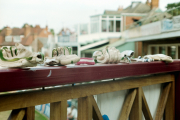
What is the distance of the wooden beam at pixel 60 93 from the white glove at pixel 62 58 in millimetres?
87

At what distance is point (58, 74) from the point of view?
1.79ft

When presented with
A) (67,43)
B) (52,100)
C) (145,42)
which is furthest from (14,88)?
(67,43)

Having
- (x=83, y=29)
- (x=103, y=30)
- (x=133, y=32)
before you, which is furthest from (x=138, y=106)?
(x=83, y=29)

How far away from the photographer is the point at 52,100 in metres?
0.58

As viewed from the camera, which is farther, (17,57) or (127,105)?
(127,105)

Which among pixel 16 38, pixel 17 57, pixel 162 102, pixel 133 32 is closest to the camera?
pixel 17 57

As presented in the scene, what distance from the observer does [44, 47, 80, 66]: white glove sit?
61 cm

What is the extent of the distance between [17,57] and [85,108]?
31 cm

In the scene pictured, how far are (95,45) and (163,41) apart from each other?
6575mm

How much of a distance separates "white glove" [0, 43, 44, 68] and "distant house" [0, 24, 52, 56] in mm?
29339

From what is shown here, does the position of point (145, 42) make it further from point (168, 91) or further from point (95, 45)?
point (168, 91)

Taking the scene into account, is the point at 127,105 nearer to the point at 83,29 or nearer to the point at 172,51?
the point at 172,51

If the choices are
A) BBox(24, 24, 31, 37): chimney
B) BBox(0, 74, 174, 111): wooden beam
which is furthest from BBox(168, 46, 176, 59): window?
BBox(24, 24, 31, 37): chimney

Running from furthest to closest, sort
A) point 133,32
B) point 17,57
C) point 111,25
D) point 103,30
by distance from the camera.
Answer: point 111,25
point 103,30
point 133,32
point 17,57
